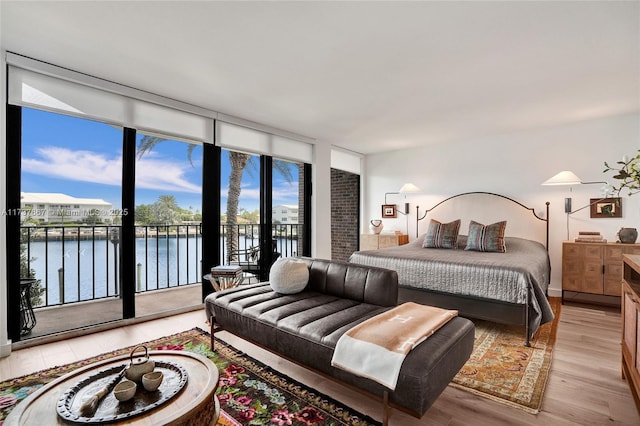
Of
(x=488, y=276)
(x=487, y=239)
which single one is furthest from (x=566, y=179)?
(x=488, y=276)

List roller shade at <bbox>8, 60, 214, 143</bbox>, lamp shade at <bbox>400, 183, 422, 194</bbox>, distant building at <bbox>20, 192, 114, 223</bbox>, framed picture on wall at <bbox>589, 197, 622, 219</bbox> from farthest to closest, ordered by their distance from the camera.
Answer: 1. lamp shade at <bbox>400, 183, 422, 194</bbox>
2. framed picture on wall at <bbox>589, 197, 622, 219</bbox>
3. distant building at <bbox>20, 192, 114, 223</bbox>
4. roller shade at <bbox>8, 60, 214, 143</bbox>

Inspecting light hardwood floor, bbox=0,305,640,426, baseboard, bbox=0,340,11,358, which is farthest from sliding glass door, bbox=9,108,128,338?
light hardwood floor, bbox=0,305,640,426

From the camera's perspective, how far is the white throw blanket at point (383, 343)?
1542mm

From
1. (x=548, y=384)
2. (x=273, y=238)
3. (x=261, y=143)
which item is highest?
(x=261, y=143)

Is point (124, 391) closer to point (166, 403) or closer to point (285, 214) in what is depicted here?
point (166, 403)

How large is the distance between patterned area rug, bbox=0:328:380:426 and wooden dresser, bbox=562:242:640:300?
3.75 meters

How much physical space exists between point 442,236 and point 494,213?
114cm

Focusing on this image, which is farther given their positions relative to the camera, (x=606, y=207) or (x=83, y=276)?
(x=606, y=207)

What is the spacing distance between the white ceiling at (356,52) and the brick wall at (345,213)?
2.86 meters

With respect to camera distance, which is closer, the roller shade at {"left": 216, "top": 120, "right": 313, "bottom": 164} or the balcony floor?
the balcony floor

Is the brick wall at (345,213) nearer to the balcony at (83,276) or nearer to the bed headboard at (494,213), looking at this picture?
the bed headboard at (494,213)

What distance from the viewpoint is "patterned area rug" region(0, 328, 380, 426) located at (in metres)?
1.77

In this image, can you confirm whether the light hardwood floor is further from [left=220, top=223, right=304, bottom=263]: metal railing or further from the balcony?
[left=220, top=223, right=304, bottom=263]: metal railing

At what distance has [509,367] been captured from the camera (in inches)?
93.5
